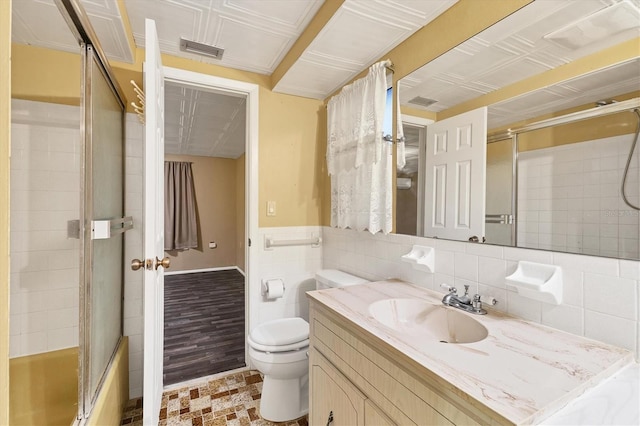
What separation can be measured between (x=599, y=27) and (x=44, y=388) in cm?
284

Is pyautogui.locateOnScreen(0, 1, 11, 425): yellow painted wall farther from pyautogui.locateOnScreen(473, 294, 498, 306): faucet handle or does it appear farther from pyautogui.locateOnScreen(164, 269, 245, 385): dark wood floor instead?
pyautogui.locateOnScreen(164, 269, 245, 385): dark wood floor

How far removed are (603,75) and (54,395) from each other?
2672mm

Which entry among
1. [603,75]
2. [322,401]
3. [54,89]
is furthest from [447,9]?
[54,89]

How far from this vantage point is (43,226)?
1688 mm

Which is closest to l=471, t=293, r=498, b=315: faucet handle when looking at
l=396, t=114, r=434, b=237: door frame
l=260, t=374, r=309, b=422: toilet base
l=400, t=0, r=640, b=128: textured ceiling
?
l=396, t=114, r=434, b=237: door frame

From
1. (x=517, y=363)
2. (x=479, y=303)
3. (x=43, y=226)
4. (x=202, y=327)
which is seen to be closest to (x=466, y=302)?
(x=479, y=303)

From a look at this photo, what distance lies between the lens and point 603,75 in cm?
86

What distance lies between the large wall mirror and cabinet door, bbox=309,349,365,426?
790 mm

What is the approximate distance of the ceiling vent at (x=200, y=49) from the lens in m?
1.75

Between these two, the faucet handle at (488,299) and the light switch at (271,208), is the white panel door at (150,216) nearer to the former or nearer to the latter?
the light switch at (271,208)

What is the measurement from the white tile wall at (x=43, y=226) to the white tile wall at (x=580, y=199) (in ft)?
7.06

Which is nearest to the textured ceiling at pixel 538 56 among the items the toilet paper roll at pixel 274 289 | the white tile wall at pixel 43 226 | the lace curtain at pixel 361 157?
the lace curtain at pixel 361 157

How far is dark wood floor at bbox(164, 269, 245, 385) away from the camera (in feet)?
7.21

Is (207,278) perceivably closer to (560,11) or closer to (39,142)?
(39,142)
